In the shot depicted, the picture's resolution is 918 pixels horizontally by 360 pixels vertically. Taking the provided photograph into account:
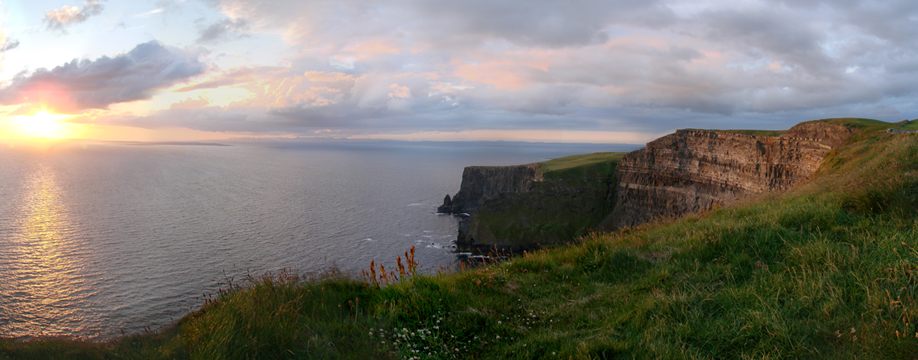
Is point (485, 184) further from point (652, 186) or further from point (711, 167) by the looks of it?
point (711, 167)

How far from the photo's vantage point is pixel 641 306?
5605 millimetres

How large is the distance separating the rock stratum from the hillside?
40021mm

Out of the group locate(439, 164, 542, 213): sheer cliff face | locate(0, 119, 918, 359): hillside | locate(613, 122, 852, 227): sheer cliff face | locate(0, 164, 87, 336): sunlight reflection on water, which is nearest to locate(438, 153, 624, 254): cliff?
locate(439, 164, 542, 213): sheer cliff face

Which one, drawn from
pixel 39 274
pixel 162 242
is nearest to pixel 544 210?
pixel 162 242

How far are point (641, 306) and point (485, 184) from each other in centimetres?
9399

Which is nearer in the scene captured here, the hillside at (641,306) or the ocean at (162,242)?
the hillside at (641,306)

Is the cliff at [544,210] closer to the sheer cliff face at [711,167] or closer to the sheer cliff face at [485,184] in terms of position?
the sheer cliff face at [485,184]

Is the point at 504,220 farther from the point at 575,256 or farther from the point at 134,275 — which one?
the point at 575,256

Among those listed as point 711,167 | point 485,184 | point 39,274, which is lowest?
point 39,274

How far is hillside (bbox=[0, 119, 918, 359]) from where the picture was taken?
176 inches

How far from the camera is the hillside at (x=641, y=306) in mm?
4465

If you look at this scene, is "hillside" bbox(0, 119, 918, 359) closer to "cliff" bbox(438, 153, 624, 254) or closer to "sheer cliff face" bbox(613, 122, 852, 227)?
"sheer cliff face" bbox(613, 122, 852, 227)

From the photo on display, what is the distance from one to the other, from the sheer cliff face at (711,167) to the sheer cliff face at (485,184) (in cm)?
2431

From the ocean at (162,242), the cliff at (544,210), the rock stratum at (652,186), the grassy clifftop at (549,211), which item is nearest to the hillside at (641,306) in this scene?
the ocean at (162,242)
